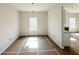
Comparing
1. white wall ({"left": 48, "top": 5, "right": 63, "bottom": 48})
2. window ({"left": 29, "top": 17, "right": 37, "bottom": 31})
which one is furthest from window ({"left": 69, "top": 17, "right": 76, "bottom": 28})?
window ({"left": 29, "top": 17, "right": 37, "bottom": 31})

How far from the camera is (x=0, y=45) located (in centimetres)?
412

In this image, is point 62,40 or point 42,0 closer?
point 42,0

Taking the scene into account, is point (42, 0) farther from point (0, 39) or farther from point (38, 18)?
point (38, 18)

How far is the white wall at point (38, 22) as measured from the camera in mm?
8955

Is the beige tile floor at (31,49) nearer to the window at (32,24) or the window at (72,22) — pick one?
the window at (72,22)

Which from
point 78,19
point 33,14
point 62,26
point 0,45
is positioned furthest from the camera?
point 33,14

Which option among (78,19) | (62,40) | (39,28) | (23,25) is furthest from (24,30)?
(62,40)

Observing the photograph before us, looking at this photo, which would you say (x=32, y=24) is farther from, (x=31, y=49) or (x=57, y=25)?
(x=31, y=49)

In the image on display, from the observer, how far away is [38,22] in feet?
29.8

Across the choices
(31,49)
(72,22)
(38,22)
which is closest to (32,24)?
(38,22)

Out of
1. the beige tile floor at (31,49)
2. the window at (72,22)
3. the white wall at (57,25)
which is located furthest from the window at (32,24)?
the beige tile floor at (31,49)

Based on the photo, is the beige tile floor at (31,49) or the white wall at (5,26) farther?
the white wall at (5,26)

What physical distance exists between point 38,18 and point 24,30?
138cm
